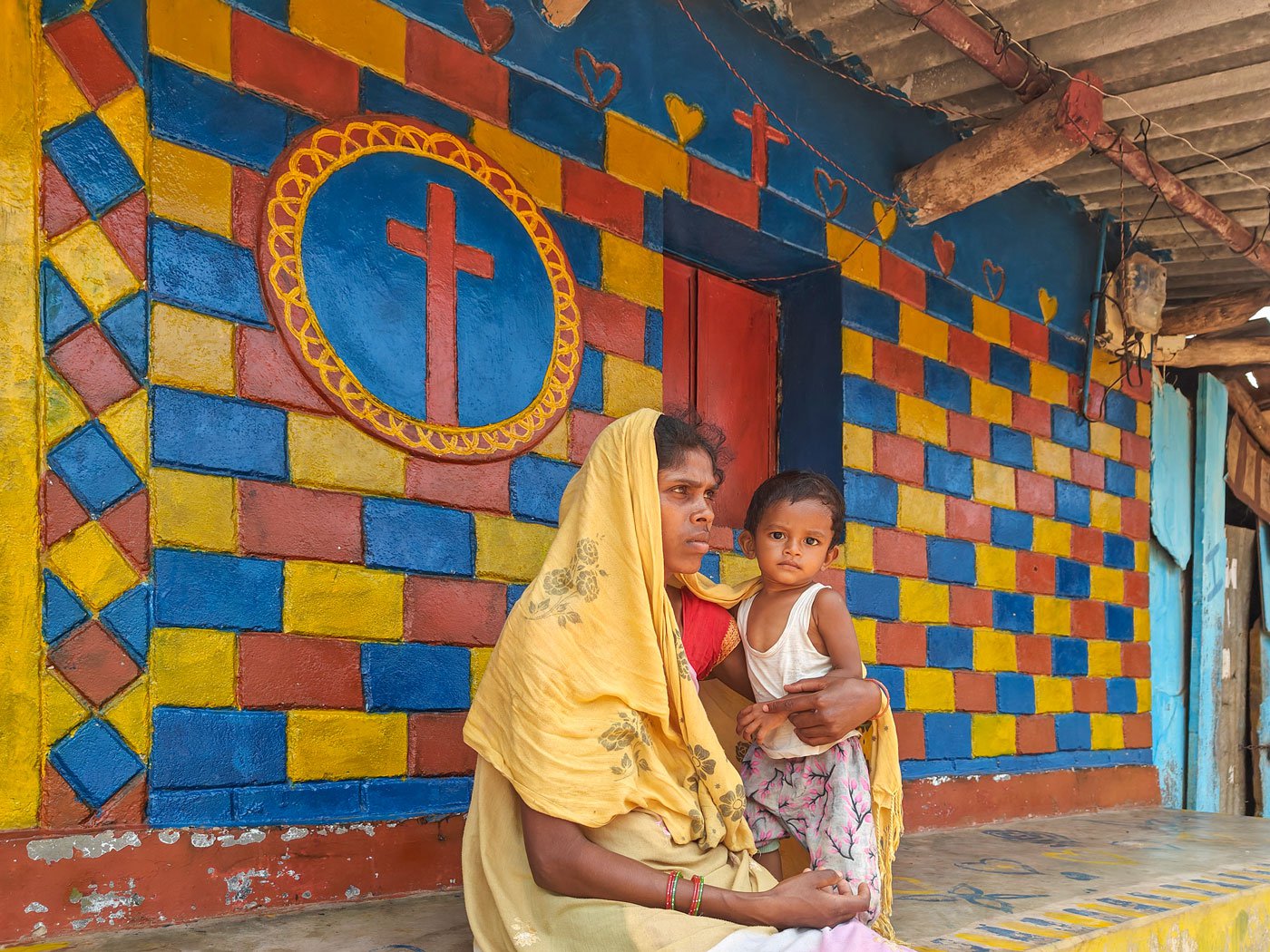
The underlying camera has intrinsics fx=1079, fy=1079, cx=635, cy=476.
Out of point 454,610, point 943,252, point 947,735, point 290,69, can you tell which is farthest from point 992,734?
point 290,69

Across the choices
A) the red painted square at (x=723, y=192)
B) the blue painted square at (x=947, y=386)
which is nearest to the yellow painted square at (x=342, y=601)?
the red painted square at (x=723, y=192)

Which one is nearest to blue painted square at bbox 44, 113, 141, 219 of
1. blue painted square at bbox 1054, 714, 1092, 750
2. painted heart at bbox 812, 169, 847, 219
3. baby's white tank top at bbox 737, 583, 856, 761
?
baby's white tank top at bbox 737, 583, 856, 761

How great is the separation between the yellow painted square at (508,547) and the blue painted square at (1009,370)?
281 centimetres

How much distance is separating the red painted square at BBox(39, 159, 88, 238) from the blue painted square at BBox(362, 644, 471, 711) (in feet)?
3.83

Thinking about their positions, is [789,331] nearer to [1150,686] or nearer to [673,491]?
[673,491]

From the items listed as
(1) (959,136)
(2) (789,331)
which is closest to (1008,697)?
(2) (789,331)

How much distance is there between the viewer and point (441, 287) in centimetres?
295

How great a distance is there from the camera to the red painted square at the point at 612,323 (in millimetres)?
3336

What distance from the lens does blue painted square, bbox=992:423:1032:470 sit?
507cm

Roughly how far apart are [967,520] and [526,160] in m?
2.71

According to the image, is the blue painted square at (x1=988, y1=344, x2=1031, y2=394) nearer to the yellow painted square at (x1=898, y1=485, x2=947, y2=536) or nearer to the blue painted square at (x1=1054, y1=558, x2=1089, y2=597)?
the yellow painted square at (x1=898, y1=485, x2=947, y2=536)

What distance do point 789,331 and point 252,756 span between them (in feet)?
9.22

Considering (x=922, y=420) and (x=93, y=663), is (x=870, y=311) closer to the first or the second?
(x=922, y=420)

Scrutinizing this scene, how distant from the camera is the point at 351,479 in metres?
2.71
